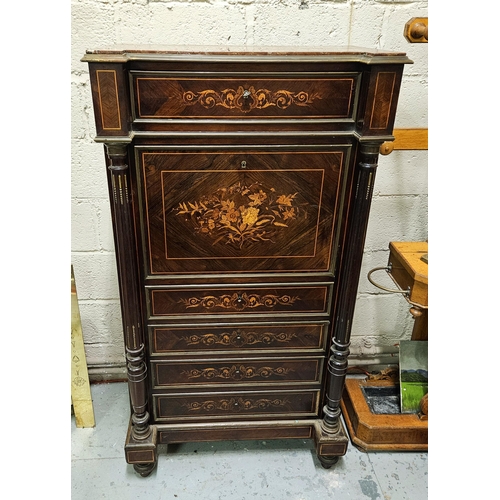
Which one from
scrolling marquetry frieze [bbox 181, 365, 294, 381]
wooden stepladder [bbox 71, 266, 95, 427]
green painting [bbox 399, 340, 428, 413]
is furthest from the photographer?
green painting [bbox 399, 340, 428, 413]

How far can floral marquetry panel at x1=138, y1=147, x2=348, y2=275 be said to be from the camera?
111 cm

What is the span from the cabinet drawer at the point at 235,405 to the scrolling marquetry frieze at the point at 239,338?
0.59 feet

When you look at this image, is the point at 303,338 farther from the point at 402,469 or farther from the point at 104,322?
the point at 104,322

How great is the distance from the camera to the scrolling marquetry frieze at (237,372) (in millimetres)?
1364

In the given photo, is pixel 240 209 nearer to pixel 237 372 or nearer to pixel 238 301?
pixel 238 301

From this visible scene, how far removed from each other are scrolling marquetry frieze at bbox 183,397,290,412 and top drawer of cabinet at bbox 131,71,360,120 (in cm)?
Answer: 86

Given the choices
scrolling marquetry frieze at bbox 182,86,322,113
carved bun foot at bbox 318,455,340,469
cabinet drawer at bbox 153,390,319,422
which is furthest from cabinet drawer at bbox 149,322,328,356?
scrolling marquetry frieze at bbox 182,86,322,113

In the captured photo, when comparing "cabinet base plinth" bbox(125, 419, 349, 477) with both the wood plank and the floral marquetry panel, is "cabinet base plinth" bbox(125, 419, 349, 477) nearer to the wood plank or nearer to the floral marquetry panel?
the floral marquetry panel

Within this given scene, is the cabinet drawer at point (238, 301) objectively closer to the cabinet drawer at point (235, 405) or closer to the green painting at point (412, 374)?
the cabinet drawer at point (235, 405)

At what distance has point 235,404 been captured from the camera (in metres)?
1.42

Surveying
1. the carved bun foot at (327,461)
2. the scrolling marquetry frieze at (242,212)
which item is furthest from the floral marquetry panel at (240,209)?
the carved bun foot at (327,461)

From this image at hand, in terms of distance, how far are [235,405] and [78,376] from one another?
1.91 feet

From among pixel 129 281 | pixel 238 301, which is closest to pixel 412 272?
pixel 238 301

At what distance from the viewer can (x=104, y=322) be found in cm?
177
